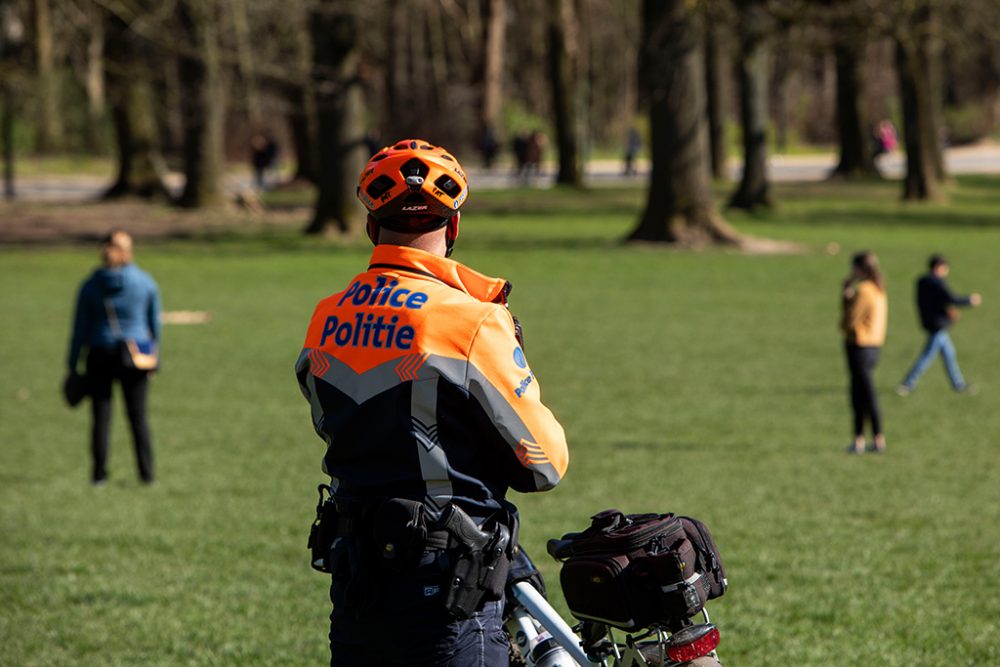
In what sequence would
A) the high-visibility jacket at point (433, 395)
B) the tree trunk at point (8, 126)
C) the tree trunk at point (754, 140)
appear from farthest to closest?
1. the tree trunk at point (754, 140)
2. the tree trunk at point (8, 126)
3. the high-visibility jacket at point (433, 395)

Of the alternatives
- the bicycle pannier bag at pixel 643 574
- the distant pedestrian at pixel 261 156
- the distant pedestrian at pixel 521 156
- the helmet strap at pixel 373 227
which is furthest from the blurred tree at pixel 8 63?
the bicycle pannier bag at pixel 643 574

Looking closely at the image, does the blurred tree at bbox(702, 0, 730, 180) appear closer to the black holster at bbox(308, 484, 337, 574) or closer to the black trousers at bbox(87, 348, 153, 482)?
the black trousers at bbox(87, 348, 153, 482)

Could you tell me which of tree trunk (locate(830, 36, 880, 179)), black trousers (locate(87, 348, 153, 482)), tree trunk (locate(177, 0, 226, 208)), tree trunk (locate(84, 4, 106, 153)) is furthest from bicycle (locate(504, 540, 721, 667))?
tree trunk (locate(830, 36, 880, 179))

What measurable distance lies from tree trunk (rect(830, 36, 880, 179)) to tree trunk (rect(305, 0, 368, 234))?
22127 mm

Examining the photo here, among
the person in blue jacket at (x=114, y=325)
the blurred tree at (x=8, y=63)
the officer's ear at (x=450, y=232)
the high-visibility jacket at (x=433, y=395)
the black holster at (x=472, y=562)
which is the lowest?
the person in blue jacket at (x=114, y=325)

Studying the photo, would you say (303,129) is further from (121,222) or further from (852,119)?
(852,119)

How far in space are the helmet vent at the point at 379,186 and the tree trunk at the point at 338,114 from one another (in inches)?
1260

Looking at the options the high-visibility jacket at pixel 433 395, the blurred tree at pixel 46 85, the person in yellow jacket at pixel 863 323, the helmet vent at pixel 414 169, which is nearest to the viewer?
the high-visibility jacket at pixel 433 395

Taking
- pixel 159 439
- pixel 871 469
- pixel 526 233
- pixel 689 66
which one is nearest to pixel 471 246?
pixel 526 233

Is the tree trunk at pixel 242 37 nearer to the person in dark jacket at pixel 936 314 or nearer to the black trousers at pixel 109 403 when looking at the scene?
the person in dark jacket at pixel 936 314

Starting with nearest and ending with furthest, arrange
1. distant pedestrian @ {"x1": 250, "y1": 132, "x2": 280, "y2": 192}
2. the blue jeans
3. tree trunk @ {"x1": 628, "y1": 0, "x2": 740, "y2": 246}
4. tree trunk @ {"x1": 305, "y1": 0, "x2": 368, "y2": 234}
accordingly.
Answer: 1. the blue jeans
2. tree trunk @ {"x1": 628, "y1": 0, "x2": 740, "y2": 246}
3. tree trunk @ {"x1": 305, "y1": 0, "x2": 368, "y2": 234}
4. distant pedestrian @ {"x1": 250, "y1": 132, "x2": 280, "y2": 192}

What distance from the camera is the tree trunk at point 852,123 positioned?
2162 inches

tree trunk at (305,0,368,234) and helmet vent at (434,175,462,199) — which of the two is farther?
tree trunk at (305,0,368,234)

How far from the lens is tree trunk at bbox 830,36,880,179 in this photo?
180 feet
